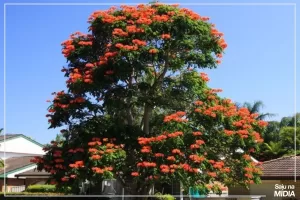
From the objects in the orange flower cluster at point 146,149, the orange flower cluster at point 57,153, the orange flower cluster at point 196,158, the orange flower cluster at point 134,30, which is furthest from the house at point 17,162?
the orange flower cluster at point 196,158

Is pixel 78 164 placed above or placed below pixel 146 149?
below

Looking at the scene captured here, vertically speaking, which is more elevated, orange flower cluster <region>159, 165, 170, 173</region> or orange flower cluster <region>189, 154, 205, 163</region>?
orange flower cluster <region>189, 154, 205, 163</region>

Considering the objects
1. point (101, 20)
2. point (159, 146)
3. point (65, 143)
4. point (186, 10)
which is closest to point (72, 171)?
point (65, 143)

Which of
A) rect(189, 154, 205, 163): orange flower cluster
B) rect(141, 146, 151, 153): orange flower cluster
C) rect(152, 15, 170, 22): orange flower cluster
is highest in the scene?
rect(152, 15, 170, 22): orange flower cluster

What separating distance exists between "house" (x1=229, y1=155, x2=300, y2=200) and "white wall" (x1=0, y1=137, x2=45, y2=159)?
21769 millimetres

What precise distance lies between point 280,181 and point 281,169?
0.67 meters

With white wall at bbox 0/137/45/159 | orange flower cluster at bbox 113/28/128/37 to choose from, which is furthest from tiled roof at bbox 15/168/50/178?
orange flower cluster at bbox 113/28/128/37

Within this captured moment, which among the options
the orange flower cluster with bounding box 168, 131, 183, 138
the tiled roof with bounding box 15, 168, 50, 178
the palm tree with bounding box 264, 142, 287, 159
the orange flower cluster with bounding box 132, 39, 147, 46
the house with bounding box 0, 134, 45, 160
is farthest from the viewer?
the house with bounding box 0, 134, 45, 160

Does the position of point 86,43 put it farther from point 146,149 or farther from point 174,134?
point 174,134

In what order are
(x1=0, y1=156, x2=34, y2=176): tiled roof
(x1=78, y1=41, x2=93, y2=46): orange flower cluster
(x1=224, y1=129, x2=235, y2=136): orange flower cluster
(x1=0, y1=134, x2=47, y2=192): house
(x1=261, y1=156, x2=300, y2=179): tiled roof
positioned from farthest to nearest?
(x1=0, y1=156, x2=34, y2=176): tiled roof, (x1=0, y1=134, x2=47, y2=192): house, (x1=261, y1=156, x2=300, y2=179): tiled roof, (x1=78, y1=41, x2=93, y2=46): orange flower cluster, (x1=224, y1=129, x2=235, y2=136): orange flower cluster

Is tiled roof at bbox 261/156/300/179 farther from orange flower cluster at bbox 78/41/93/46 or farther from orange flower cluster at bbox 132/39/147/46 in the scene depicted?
orange flower cluster at bbox 78/41/93/46

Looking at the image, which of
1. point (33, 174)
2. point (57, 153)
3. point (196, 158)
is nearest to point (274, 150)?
point (33, 174)

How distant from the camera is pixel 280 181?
19094 mm

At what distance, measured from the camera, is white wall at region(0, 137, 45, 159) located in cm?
3673
